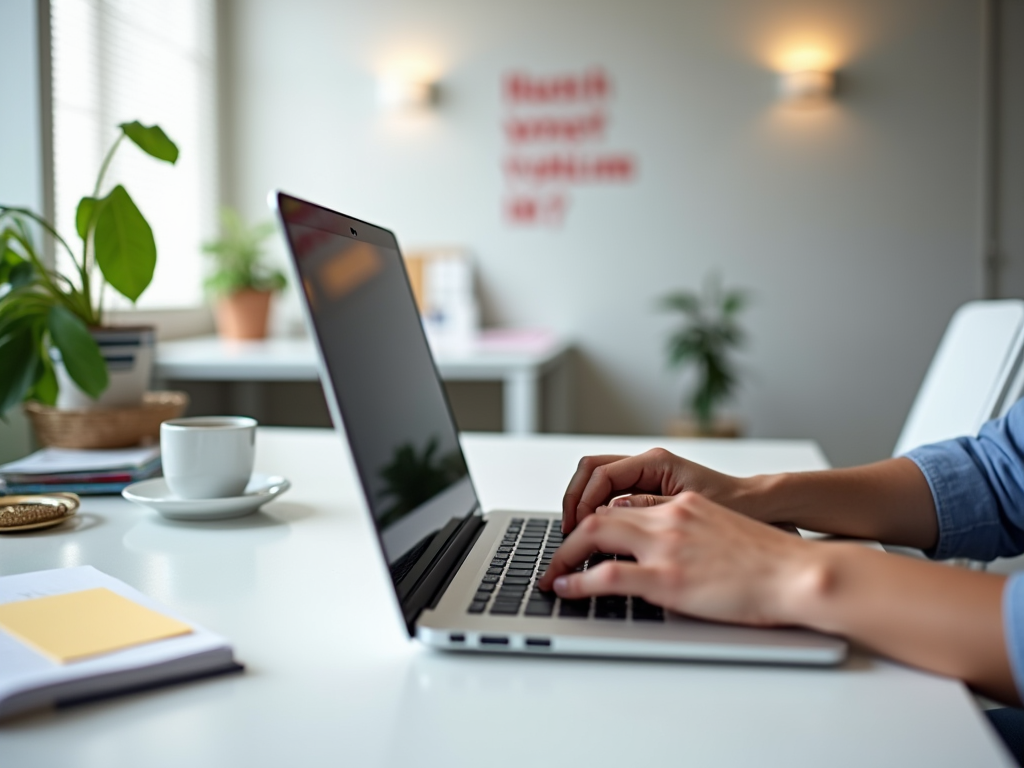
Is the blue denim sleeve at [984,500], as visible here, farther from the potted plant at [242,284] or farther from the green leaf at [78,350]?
the potted plant at [242,284]

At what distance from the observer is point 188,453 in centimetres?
96

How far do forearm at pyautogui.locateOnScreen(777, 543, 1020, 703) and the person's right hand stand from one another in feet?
0.82

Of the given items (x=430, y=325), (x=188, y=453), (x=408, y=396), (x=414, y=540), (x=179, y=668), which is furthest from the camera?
(x=430, y=325)

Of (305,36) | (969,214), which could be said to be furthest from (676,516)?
(305,36)

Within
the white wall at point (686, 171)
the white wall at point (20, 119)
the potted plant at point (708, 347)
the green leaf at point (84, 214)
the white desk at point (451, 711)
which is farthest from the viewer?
the white wall at point (686, 171)

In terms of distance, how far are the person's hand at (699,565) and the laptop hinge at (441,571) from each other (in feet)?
0.30

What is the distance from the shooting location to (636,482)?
2.78ft

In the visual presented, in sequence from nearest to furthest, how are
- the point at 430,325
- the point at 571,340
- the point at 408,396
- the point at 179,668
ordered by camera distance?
the point at 179,668
the point at 408,396
the point at 430,325
the point at 571,340

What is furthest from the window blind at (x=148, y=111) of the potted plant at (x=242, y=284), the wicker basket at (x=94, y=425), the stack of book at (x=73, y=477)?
the stack of book at (x=73, y=477)

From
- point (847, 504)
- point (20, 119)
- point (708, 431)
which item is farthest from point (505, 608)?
point (708, 431)

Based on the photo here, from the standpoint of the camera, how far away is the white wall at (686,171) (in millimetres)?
3289

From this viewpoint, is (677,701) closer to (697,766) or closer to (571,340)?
(697,766)

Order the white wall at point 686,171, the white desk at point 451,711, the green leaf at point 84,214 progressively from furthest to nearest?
1. the white wall at point 686,171
2. the green leaf at point 84,214
3. the white desk at point 451,711

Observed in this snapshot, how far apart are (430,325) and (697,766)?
278 cm
